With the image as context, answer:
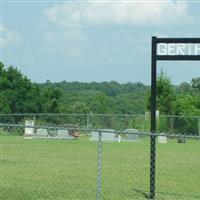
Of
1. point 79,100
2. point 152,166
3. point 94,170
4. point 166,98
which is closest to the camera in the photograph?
point 152,166

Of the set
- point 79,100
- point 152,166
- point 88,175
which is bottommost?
point 88,175

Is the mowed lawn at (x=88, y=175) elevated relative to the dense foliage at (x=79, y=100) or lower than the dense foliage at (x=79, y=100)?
lower

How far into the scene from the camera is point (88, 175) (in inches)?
698

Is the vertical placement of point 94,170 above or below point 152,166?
below

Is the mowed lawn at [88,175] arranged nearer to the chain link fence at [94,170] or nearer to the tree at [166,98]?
the chain link fence at [94,170]

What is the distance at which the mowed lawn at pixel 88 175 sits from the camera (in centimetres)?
1434

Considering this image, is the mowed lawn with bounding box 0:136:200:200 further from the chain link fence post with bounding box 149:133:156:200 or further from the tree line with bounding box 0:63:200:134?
the tree line with bounding box 0:63:200:134

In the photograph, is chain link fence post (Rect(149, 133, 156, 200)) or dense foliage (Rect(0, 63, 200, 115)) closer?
chain link fence post (Rect(149, 133, 156, 200))

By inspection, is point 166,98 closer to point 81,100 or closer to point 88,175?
point 81,100

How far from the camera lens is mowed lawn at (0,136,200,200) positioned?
1434 centimetres

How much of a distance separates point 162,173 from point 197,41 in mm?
5508

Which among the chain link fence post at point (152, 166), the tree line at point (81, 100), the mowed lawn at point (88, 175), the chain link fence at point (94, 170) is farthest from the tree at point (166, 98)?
the chain link fence post at point (152, 166)

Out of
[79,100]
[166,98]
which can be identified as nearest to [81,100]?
[79,100]

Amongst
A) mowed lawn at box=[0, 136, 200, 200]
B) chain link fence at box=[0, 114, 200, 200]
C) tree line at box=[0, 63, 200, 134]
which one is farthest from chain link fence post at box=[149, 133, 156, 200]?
tree line at box=[0, 63, 200, 134]
